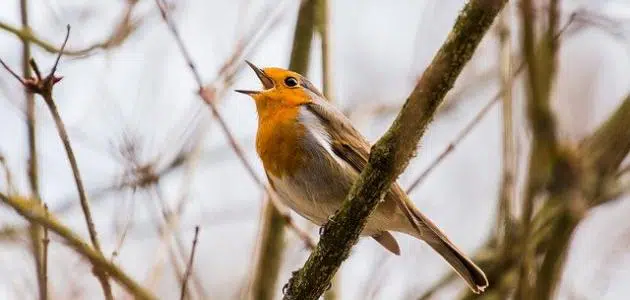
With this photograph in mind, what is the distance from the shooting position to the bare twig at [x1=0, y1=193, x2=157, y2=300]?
125 inches

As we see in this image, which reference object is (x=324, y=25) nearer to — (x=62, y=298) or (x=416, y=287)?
(x=416, y=287)

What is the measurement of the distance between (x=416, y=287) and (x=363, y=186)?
167 centimetres

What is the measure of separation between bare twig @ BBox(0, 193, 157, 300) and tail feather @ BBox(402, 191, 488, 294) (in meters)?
1.44

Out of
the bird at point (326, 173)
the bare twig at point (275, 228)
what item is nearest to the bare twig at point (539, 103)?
the bird at point (326, 173)

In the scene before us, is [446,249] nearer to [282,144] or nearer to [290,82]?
[282,144]

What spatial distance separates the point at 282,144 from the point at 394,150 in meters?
1.51

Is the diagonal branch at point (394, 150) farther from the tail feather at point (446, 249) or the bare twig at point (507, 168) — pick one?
the tail feather at point (446, 249)

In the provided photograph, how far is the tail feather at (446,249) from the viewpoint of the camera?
14.1ft

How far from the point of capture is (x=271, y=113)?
4.77m

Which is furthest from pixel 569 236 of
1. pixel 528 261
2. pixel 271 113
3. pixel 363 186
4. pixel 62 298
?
pixel 62 298

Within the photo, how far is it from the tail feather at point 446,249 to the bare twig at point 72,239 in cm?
144

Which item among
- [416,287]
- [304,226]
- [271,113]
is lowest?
[416,287]

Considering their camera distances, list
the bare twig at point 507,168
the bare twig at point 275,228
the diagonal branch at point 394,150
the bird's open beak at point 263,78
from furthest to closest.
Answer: the bird's open beak at point 263,78
the bare twig at point 275,228
the bare twig at point 507,168
the diagonal branch at point 394,150

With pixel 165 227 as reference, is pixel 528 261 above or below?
below
